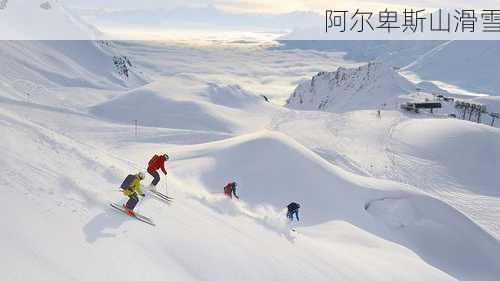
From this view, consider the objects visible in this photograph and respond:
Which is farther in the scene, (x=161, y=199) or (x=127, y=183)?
(x=161, y=199)

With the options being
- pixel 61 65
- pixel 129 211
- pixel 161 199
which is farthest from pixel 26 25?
pixel 129 211

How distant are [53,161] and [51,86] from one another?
123 meters

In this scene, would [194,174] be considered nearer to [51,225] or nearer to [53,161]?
[53,161]

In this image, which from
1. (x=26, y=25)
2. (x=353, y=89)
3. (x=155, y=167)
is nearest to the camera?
(x=155, y=167)

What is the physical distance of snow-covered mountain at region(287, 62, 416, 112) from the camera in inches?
6112

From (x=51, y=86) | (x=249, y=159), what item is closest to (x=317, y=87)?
(x=51, y=86)

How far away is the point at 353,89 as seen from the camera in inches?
6654

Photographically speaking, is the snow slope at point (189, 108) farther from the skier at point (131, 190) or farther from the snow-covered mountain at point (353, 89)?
the snow-covered mountain at point (353, 89)

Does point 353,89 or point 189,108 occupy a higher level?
point 189,108

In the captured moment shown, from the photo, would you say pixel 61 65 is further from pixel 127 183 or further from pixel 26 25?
pixel 127 183

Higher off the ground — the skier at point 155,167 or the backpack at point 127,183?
the backpack at point 127,183

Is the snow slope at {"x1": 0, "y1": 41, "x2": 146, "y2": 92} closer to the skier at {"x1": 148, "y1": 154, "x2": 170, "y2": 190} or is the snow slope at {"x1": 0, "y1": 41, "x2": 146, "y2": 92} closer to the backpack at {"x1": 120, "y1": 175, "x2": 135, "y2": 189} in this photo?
the skier at {"x1": 148, "y1": 154, "x2": 170, "y2": 190}

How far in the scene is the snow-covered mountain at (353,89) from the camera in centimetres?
15525

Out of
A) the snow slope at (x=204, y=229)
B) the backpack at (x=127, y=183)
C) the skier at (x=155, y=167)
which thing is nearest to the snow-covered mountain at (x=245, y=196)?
the snow slope at (x=204, y=229)
